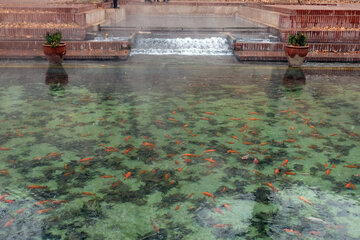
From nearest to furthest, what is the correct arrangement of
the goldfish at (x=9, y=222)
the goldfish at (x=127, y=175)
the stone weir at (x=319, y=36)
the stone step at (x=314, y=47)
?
1. the goldfish at (x=9, y=222)
2. the goldfish at (x=127, y=175)
3. the stone weir at (x=319, y=36)
4. the stone step at (x=314, y=47)

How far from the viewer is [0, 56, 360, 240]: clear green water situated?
322cm

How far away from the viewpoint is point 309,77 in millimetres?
9398

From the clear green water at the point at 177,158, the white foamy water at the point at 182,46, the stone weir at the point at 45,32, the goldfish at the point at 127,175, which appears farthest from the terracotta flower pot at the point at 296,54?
the goldfish at the point at 127,175

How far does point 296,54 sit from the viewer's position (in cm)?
1048

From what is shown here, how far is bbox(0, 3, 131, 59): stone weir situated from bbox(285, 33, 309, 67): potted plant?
17.0 ft

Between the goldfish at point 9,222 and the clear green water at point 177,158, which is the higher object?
the clear green water at point 177,158

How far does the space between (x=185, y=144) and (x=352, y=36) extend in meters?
10.8

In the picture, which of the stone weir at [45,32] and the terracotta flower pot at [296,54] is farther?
the stone weir at [45,32]

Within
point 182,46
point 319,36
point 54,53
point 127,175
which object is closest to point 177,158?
point 127,175

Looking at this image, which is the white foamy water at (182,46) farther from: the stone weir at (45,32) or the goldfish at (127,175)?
the goldfish at (127,175)

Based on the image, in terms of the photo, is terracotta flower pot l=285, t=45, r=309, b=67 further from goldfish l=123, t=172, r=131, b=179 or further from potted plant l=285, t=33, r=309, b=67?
goldfish l=123, t=172, r=131, b=179

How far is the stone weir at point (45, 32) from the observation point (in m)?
11.6

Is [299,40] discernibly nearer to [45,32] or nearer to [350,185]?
[350,185]

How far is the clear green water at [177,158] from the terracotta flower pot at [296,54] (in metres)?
2.11
